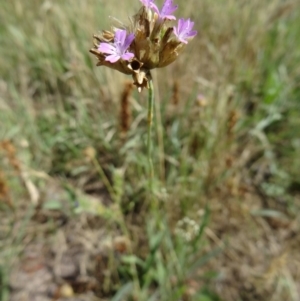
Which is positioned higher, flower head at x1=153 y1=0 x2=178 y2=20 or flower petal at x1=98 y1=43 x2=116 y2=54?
flower head at x1=153 y1=0 x2=178 y2=20

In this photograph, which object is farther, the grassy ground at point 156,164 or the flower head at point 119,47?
the grassy ground at point 156,164

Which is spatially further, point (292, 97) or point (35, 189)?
point (292, 97)

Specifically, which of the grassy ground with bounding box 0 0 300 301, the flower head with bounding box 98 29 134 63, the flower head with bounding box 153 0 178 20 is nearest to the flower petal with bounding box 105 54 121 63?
the flower head with bounding box 98 29 134 63

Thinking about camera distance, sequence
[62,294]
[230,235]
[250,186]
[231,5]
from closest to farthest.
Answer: [62,294], [230,235], [250,186], [231,5]

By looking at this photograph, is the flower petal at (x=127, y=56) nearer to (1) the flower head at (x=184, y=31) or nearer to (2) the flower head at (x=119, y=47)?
(2) the flower head at (x=119, y=47)

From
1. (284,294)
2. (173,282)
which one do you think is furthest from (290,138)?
(173,282)

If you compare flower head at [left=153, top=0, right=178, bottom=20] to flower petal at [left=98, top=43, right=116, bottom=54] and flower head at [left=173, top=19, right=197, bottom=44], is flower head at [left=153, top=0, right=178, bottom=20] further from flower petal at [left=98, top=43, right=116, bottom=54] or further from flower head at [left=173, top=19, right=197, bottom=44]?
flower petal at [left=98, top=43, right=116, bottom=54]

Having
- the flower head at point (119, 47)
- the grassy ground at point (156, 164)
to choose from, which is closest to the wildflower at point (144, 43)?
the flower head at point (119, 47)

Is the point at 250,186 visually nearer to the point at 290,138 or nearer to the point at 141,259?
the point at 290,138
